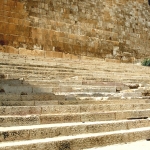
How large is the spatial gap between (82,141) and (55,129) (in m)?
0.31

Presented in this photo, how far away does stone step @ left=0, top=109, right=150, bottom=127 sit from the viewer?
2.85 metres

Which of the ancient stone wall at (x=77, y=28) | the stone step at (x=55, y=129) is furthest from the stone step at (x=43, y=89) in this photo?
the ancient stone wall at (x=77, y=28)

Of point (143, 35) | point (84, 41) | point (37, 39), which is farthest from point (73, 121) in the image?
point (143, 35)

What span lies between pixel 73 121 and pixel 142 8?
1461cm

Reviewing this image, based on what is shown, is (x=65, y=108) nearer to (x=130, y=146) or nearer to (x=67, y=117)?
(x=67, y=117)

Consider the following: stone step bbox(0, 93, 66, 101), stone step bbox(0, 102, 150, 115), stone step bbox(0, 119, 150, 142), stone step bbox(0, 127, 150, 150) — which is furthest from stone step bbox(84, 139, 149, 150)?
stone step bbox(0, 93, 66, 101)

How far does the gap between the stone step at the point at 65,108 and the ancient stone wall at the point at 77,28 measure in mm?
7381

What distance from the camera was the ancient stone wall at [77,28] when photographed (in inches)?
435

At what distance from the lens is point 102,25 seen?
45.6 ft

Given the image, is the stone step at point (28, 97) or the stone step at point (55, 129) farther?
the stone step at point (28, 97)

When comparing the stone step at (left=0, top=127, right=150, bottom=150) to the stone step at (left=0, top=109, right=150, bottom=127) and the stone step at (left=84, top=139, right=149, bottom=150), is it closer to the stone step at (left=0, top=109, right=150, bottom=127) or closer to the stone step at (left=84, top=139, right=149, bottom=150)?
the stone step at (left=84, top=139, right=149, bottom=150)

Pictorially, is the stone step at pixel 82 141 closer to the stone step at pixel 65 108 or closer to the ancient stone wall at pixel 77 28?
the stone step at pixel 65 108

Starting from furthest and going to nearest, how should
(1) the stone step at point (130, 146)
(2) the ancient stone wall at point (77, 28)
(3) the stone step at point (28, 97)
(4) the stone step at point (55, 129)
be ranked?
(2) the ancient stone wall at point (77, 28) → (3) the stone step at point (28, 97) → (1) the stone step at point (130, 146) → (4) the stone step at point (55, 129)

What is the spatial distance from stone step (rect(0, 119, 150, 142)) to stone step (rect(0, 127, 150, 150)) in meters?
0.07
